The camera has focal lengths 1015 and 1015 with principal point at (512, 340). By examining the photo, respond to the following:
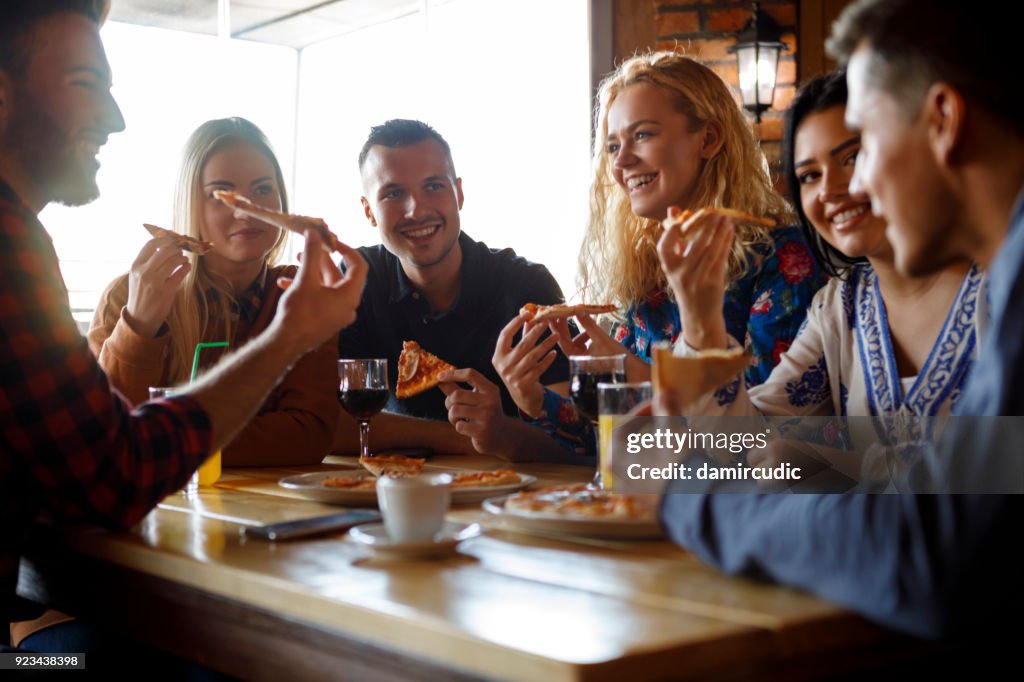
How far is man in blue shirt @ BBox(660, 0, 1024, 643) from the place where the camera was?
0.86m

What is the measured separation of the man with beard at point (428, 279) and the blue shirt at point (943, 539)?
1.96 m

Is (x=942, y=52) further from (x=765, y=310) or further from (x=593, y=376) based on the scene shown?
(x=765, y=310)

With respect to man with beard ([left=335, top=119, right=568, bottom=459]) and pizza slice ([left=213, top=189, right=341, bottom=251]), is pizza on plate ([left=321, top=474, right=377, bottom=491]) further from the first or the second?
man with beard ([left=335, top=119, right=568, bottom=459])

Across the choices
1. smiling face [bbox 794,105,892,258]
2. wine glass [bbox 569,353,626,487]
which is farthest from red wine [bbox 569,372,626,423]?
smiling face [bbox 794,105,892,258]

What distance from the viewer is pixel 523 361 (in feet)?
7.34

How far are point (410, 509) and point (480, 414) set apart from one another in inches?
36.9

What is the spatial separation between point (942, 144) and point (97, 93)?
1.24 meters

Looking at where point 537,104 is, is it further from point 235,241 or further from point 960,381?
point 960,381

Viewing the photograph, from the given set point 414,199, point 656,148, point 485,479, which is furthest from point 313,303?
point 414,199

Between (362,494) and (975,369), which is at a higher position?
(975,369)

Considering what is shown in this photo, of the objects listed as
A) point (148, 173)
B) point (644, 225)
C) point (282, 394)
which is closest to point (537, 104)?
point (148, 173)

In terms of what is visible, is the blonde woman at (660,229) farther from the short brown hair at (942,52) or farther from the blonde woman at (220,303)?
the short brown hair at (942,52)

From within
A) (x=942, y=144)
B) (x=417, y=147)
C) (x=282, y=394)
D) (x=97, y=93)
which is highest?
(x=417, y=147)

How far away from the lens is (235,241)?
2.66 m
